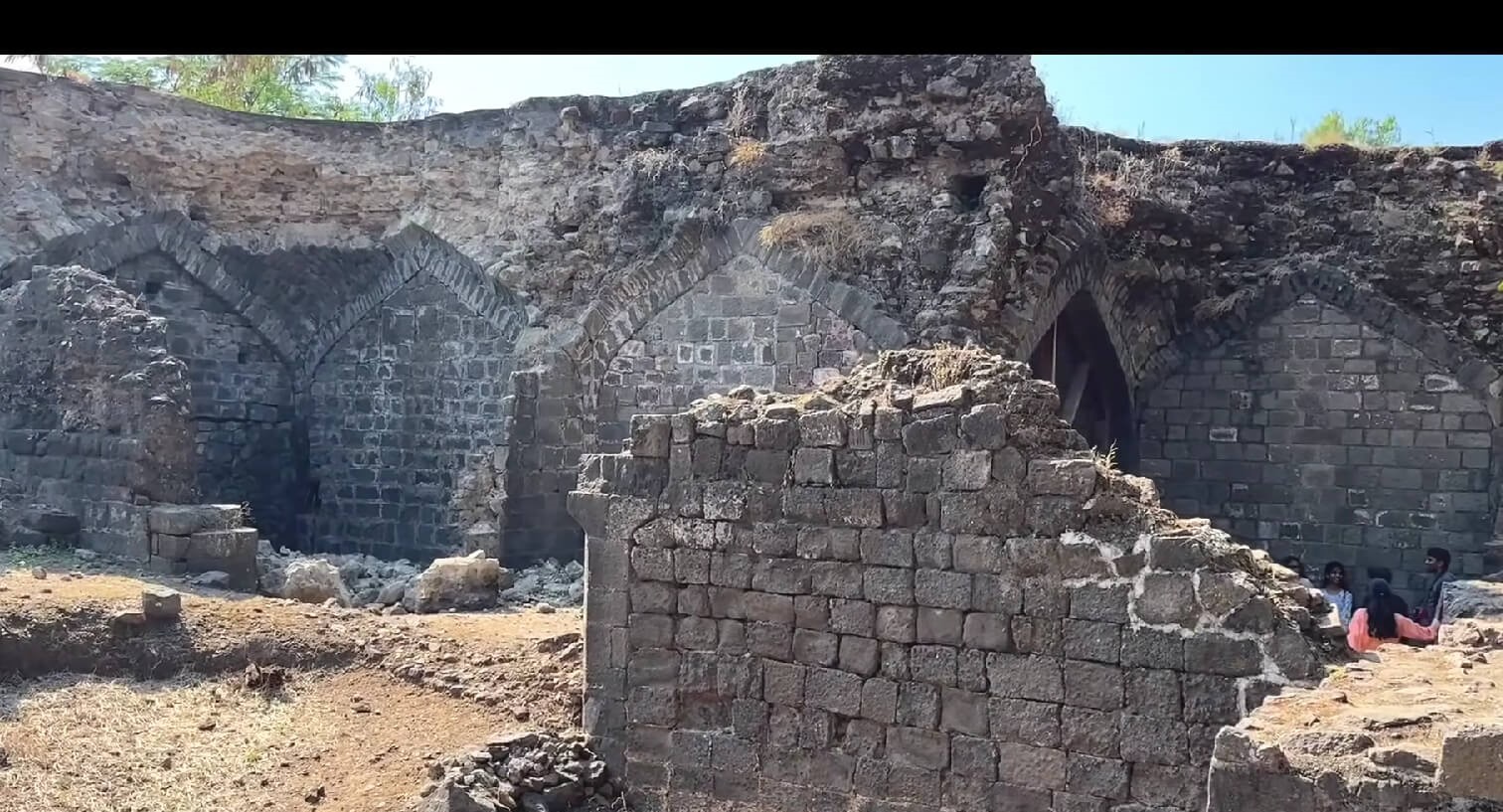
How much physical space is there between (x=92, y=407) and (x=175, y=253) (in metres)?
3.93

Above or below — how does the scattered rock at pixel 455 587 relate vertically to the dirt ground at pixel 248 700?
above

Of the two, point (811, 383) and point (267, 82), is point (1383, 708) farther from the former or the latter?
point (267, 82)

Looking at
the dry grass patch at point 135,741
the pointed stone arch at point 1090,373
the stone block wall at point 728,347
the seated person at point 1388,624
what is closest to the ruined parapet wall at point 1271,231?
the pointed stone arch at point 1090,373

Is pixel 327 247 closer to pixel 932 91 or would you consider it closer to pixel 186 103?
pixel 186 103

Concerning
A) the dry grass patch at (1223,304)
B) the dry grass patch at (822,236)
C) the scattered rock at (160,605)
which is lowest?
the scattered rock at (160,605)

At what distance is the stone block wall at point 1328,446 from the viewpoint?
38.7ft

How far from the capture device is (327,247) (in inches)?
579

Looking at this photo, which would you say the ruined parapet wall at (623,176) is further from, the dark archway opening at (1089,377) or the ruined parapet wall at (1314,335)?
the ruined parapet wall at (1314,335)

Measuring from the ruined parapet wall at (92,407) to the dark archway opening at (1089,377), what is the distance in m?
7.40

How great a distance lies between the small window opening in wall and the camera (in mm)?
10930

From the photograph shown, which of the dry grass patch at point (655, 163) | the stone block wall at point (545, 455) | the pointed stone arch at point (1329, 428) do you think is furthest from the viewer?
the dry grass patch at point (655, 163)

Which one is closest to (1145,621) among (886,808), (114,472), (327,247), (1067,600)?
(1067,600)

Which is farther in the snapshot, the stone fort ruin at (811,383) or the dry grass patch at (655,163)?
the dry grass patch at (655,163)

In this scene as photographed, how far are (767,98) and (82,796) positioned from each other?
813 centimetres
